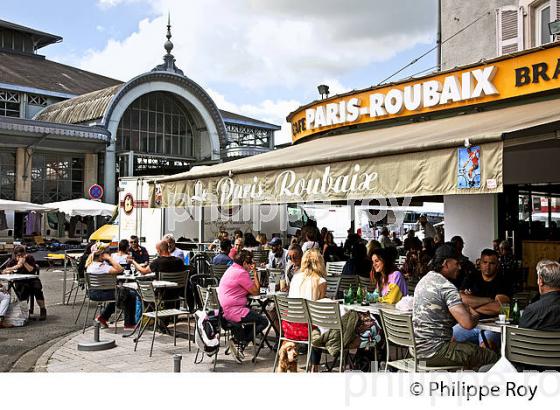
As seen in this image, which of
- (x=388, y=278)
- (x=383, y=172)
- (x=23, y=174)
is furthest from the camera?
(x=23, y=174)

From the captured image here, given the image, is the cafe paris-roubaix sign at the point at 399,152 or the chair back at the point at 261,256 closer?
the cafe paris-roubaix sign at the point at 399,152

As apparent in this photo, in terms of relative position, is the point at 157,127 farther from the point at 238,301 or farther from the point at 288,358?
the point at 288,358

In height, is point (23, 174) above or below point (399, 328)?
above

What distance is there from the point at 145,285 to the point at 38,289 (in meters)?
3.55

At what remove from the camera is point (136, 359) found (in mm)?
7656

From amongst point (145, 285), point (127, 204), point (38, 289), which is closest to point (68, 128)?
point (127, 204)

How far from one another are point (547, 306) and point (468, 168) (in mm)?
1274

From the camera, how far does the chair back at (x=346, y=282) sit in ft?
27.8

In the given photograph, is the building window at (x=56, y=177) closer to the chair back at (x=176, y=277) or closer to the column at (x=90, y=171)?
the column at (x=90, y=171)

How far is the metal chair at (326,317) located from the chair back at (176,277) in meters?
3.51

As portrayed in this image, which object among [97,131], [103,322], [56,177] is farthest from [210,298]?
[56,177]

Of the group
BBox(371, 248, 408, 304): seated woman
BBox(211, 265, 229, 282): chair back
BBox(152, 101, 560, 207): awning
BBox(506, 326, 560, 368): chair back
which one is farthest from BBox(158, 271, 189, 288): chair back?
BBox(506, 326, 560, 368): chair back

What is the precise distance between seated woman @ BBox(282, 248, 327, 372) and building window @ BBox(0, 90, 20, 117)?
1055 inches

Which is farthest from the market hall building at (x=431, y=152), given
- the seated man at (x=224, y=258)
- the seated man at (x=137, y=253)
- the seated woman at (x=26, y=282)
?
the seated woman at (x=26, y=282)
